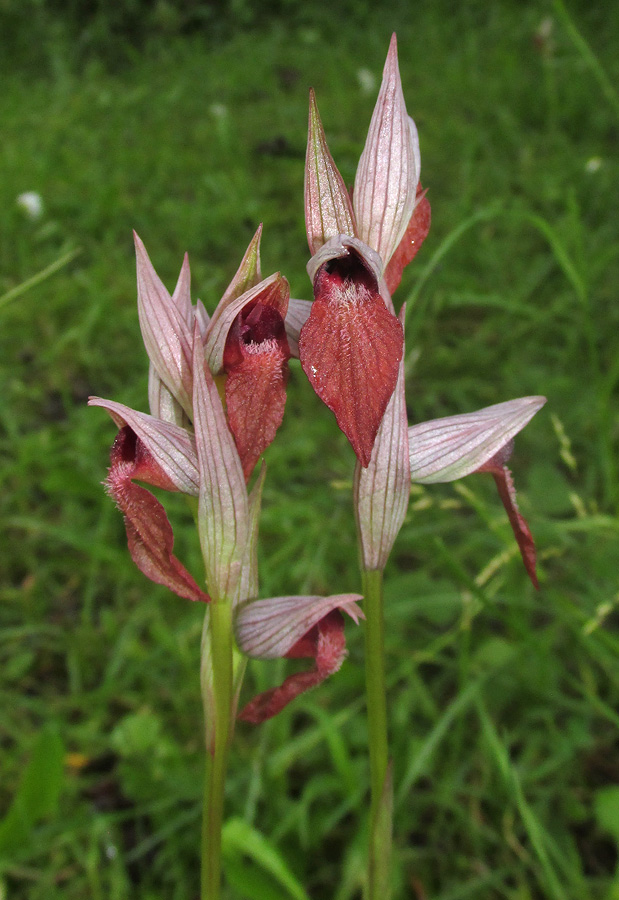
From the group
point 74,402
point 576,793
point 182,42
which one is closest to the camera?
point 576,793

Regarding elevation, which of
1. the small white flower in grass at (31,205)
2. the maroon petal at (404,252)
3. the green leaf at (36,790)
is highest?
the small white flower in grass at (31,205)

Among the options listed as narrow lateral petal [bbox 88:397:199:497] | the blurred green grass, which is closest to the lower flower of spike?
narrow lateral petal [bbox 88:397:199:497]

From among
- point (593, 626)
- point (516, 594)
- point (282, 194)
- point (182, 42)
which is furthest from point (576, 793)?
point (182, 42)

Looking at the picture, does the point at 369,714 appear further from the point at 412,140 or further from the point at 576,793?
the point at 576,793

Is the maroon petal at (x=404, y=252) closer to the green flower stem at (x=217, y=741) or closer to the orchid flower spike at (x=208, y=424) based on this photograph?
the orchid flower spike at (x=208, y=424)

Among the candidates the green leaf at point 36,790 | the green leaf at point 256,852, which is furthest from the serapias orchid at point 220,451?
the green leaf at point 36,790

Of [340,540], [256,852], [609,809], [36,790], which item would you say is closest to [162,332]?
[256,852]

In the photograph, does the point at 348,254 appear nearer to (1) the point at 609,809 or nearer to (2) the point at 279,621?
(2) the point at 279,621
